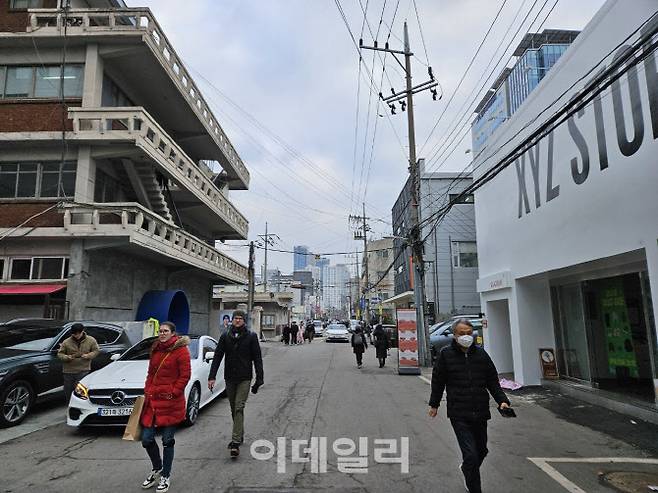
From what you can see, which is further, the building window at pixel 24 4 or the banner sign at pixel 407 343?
the building window at pixel 24 4

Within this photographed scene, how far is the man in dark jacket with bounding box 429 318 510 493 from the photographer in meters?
4.46

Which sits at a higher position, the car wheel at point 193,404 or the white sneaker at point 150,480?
the car wheel at point 193,404

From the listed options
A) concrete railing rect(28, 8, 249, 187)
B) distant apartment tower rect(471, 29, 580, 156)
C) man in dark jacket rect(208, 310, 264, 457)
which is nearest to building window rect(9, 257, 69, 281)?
concrete railing rect(28, 8, 249, 187)

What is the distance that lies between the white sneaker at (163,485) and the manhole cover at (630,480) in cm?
469

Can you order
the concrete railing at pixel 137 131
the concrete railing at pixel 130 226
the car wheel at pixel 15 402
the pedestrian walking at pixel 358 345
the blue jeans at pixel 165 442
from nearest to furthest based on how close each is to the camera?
the blue jeans at pixel 165 442, the car wheel at pixel 15 402, the concrete railing at pixel 130 226, the concrete railing at pixel 137 131, the pedestrian walking at pixel 358 345

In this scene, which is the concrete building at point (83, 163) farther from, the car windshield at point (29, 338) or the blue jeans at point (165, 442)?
the blue jeans at point (165, 442)

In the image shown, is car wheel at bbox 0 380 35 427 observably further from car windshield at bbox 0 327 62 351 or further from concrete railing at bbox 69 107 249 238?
concrete railing at bbox 69 107 249 238

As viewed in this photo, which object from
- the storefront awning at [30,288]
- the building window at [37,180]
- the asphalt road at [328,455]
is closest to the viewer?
the asphalt road at [328,455]

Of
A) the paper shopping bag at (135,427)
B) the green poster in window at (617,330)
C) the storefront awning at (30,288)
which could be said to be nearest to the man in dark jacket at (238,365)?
the paper shopping bag at (135,427)

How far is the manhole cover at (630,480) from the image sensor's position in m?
4.89

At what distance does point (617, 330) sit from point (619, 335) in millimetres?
114

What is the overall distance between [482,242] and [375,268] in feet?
188

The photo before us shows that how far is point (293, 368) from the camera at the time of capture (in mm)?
16359

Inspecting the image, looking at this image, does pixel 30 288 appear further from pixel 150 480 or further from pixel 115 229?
pixel 150 480
